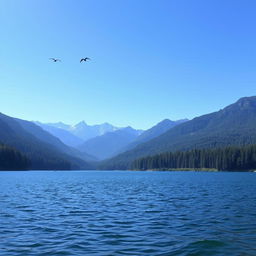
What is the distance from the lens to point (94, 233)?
2606 centimetres

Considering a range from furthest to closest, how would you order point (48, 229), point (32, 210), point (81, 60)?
point (32, 210) < point (81, 60) < point (48, 229)

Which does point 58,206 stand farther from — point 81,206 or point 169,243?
point 169,243

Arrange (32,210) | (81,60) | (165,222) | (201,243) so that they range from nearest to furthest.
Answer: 1. (201,243)
2. (165,222)
3. (81,60)
4. (32,210)

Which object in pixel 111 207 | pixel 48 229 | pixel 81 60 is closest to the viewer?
pixel 48 229

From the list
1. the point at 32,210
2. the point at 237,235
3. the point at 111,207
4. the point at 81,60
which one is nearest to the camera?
the point at 237,235

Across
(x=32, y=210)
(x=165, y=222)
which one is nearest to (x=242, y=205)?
(x=165, y=222)

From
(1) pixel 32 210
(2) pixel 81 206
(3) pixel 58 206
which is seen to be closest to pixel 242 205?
(2) pixel 81 206

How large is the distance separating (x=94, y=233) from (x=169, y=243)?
249 inches

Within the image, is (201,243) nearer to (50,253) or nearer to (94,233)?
(94,233)

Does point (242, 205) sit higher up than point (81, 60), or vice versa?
point (81, 60)

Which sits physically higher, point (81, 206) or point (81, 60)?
point (81, 60)

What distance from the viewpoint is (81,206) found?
4184 centimetres

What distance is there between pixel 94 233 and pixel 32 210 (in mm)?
15063

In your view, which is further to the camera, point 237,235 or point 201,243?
point 237,235
